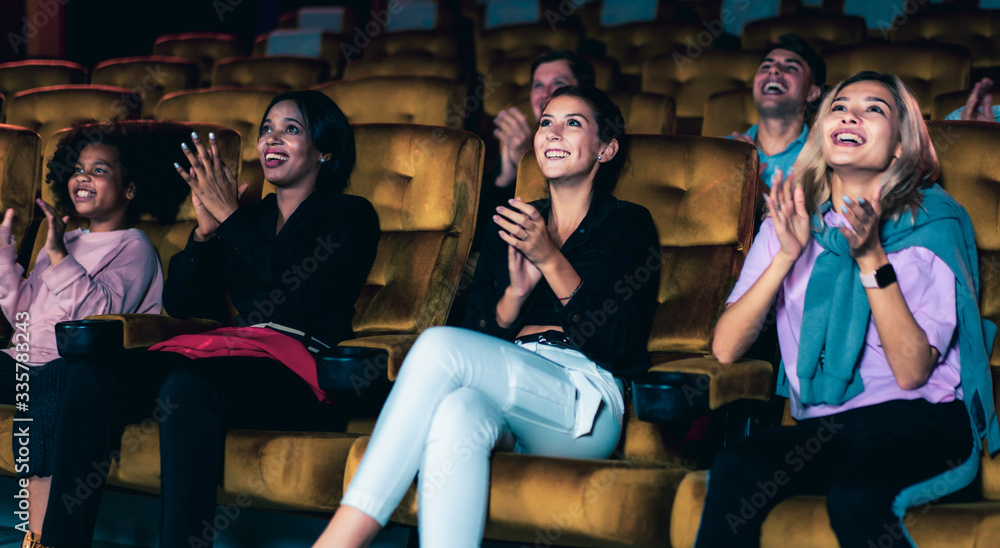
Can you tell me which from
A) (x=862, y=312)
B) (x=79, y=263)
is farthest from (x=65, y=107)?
(x=862, y=312)

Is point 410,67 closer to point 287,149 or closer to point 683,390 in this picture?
point 287,149

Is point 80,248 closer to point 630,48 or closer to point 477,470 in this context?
point 477,470

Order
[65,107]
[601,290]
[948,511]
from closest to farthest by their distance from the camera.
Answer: [948,511]
[601,290]
[65,107]

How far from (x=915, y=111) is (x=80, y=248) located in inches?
63.0

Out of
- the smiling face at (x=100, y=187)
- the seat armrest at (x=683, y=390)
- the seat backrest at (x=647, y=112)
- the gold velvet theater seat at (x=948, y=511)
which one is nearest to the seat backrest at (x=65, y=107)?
the smiling face at (x=100, y=187)

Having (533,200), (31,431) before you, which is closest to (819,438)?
(533,200)

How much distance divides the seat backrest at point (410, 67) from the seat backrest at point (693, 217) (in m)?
2.16

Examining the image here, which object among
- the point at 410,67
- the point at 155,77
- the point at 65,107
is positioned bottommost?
the point at 65,107

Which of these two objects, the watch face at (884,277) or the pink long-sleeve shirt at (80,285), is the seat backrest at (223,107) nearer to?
the pink long-sleeve shirt at (80,285)

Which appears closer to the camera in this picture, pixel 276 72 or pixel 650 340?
pixel 650 340

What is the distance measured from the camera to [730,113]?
2865 mm

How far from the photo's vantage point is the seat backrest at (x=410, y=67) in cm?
388

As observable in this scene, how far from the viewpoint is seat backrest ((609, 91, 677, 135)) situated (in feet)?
9.01

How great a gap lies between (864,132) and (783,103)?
3.36 feet
